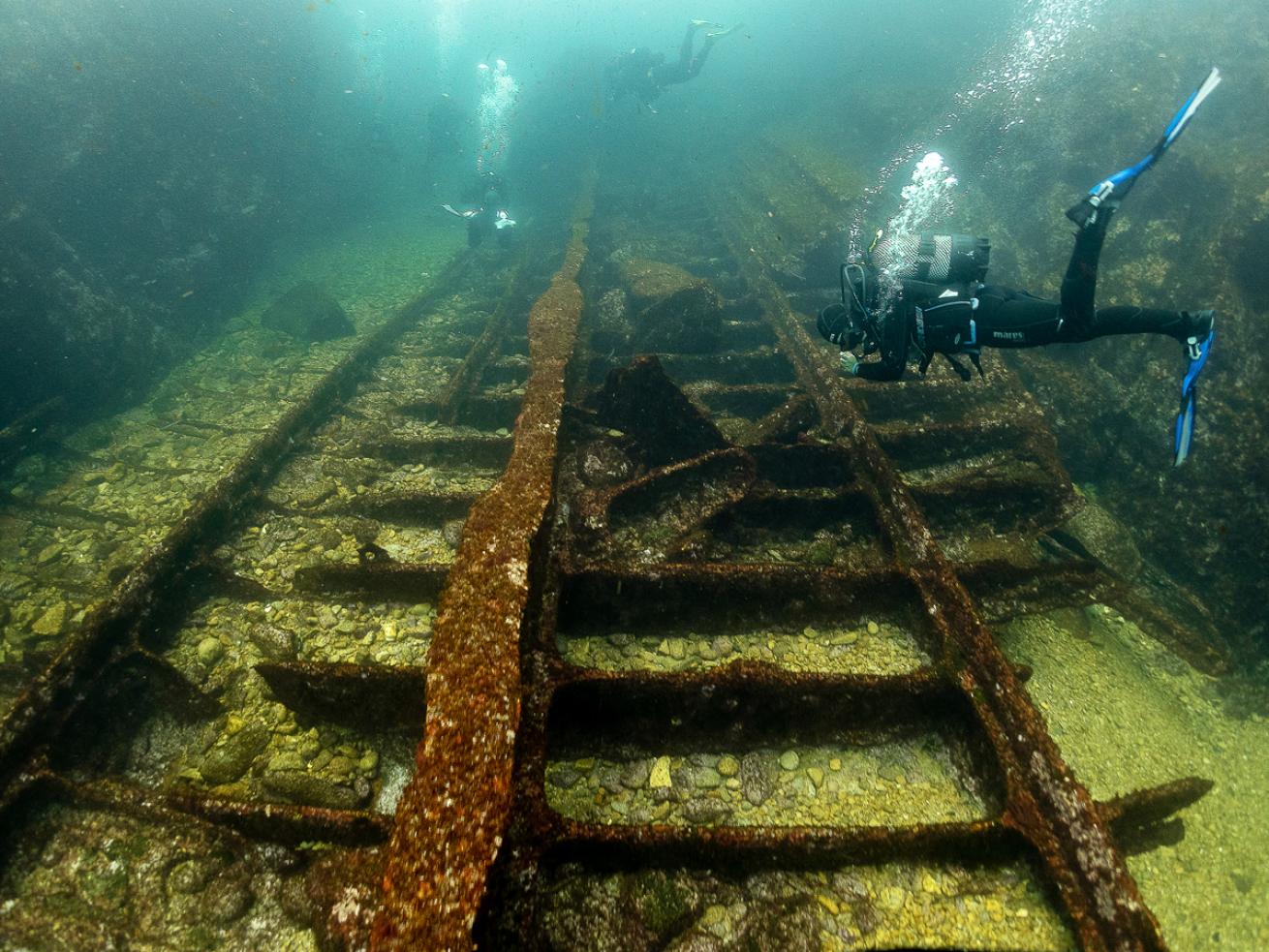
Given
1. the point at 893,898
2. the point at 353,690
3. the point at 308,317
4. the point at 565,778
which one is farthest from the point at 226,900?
the point at 308,317

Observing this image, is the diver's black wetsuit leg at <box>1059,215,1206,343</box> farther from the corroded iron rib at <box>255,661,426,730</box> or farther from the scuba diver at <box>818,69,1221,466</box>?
the corroded iron rib at <box>255,661,426,730</box>

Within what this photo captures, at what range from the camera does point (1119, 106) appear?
9.77 meters

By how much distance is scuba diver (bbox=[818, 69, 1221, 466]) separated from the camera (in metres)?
4.16

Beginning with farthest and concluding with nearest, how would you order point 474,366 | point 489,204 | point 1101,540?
1. point 489,204
2. point 474,366
3. point 1101,540

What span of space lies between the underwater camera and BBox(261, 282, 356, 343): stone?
10151mm

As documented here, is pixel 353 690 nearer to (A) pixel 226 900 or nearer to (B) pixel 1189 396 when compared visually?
(A) pixel 226 900

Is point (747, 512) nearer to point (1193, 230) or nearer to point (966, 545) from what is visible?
point (966, 545)

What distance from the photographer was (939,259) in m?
4.71

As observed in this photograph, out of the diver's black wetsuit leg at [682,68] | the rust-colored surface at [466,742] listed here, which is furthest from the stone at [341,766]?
the diver's black wetsuit leg at [682,68]

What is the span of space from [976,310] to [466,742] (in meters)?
4.95

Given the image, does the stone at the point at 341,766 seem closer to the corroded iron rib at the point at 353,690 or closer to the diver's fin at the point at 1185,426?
the corroded iron rib at the point at 353,690

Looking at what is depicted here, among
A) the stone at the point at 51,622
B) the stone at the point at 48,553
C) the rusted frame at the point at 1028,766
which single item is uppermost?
the rusted frame at the point at 1028,766

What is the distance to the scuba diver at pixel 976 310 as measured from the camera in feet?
13.6

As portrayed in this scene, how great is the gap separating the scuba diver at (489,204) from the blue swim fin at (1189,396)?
15.7m
